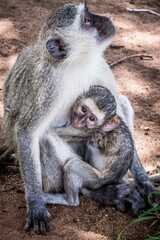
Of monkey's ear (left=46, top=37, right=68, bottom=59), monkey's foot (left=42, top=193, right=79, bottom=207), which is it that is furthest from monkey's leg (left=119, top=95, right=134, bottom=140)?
monkey's ear (left=46, top=37, right=68, bottom=59)

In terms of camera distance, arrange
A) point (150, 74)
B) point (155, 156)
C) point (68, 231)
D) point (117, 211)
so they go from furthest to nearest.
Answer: point (150, 74)
point (155, 156)
point (117, 211)
point (68, 231)

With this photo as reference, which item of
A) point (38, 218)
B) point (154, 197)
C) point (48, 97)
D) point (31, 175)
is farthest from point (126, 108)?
point (38, 218)

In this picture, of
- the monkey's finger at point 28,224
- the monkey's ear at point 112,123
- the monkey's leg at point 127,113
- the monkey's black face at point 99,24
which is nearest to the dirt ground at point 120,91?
the monkey's finger at point 28,224

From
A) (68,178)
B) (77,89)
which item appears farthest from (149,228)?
(77,89)

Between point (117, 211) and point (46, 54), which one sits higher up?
point (46, 54)

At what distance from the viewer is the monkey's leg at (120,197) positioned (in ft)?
10.9

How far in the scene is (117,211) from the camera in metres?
3.36

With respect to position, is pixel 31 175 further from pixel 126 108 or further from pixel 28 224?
pixel 126 108

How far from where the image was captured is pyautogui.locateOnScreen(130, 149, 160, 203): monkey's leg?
139 inches

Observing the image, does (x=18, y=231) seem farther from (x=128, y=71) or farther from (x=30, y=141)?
(x=128, y=71)

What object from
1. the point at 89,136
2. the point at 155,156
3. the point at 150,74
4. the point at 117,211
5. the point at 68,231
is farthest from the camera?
the point at 150,74

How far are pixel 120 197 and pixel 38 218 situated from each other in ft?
2.44

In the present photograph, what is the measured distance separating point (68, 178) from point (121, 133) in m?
0.65

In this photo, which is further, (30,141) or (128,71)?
(128,71)
